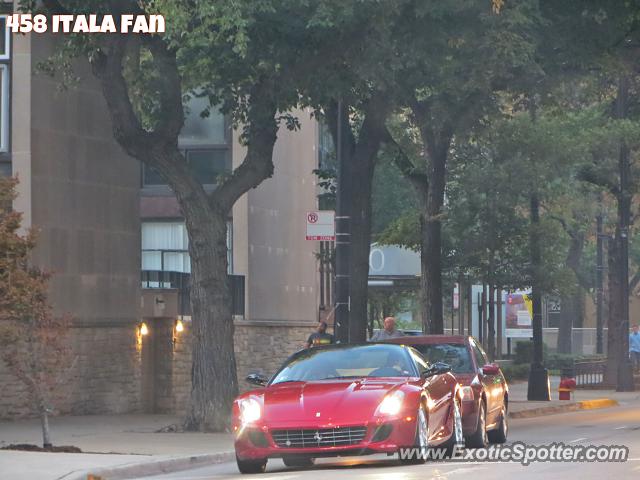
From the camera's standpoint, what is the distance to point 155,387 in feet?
103

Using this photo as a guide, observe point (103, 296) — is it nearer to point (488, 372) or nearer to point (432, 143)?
point (432, 143)

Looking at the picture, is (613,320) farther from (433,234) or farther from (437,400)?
(437,400)

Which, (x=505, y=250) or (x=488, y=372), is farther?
(x=505, y=250)

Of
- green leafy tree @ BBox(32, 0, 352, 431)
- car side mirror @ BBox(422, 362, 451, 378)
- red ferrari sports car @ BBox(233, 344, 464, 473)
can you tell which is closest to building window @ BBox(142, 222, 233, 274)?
green leafy tree @ BBox(32, 0, 352, 431)

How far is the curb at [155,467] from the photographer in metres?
16.1

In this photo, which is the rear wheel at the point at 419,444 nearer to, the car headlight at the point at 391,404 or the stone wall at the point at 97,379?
the car headlight at the point at 391,404

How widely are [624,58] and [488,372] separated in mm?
9739

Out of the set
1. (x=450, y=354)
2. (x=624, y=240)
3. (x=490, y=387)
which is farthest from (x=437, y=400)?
(x=624, y=240)

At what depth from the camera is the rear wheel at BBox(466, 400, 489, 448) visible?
1947 cm

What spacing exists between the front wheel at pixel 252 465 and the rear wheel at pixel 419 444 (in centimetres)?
154

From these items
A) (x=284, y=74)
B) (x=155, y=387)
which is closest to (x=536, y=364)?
(x=155, y=387)

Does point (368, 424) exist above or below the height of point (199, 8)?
below

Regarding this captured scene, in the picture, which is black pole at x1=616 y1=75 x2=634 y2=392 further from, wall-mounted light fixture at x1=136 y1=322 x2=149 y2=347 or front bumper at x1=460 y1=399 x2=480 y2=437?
front bumper at x1=460 y1=399 x2=480 y2=437

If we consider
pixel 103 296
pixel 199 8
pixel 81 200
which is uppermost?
pixel 199 8
